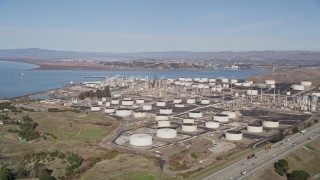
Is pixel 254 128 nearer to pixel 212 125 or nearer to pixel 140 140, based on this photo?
pixel 212 125

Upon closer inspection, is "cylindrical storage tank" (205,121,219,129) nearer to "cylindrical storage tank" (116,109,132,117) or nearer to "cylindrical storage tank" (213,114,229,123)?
"cylindrical storage tank" (213,114,229,123)

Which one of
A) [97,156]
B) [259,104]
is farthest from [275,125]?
[97,156]

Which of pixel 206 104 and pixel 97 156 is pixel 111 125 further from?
pixel 206 104

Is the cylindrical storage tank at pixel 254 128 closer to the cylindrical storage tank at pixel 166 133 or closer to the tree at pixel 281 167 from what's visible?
the cylindrical storage tank at pixel 166 133

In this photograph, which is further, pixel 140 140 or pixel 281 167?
pixel 140 140

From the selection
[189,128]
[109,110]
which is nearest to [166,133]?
[189,128]

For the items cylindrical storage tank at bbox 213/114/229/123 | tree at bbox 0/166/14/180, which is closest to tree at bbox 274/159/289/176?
cylindrical storage tank at bbox 213/114/229/123

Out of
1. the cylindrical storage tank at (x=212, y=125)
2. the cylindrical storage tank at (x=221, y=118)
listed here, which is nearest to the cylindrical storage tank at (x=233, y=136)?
the cylindrical storage tank at (x=212, y=125)
